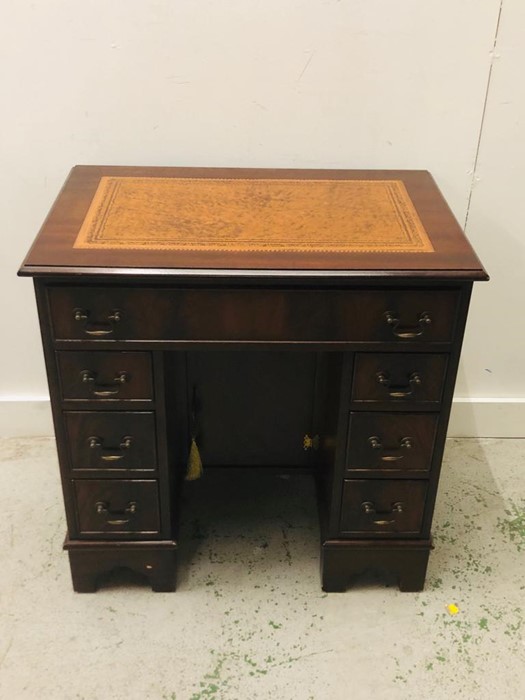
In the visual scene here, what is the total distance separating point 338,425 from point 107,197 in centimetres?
67

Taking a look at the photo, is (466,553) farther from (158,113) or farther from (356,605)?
(158,113)

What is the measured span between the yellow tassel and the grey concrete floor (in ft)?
0.29

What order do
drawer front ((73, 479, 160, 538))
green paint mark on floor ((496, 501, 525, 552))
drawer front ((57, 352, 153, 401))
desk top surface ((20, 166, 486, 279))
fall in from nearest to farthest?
desk top surface ((20, 166, 486, 279)) → drawer front ((57, 352, 153, 401)) → drawer front ((73, 479, 160, 538)) → green paint mark on floor ((496, 501, 525, 552))

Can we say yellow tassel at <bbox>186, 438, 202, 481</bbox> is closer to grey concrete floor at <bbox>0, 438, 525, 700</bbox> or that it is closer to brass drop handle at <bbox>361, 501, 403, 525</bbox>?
grey concrete floor at <bbox>0, 438, 525, 700</bbox>

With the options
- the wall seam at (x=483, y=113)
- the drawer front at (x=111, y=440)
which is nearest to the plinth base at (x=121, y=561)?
the drawer front at (x=111, y=440)

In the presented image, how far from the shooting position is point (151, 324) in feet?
4.87

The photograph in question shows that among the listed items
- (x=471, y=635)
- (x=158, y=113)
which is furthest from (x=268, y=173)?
(x=471, y=635)

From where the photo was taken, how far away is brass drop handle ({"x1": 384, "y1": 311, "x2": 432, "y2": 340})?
1.48 metres

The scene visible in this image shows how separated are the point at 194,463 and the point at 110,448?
1.27 feet

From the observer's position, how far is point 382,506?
1724 millimetres

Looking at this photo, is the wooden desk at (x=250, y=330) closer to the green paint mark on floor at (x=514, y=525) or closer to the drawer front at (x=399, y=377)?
the drawer front at (x=399, y=377)

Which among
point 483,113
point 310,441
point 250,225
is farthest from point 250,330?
point 483,113

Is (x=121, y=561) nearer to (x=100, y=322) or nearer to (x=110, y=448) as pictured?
(x=110, y=448)

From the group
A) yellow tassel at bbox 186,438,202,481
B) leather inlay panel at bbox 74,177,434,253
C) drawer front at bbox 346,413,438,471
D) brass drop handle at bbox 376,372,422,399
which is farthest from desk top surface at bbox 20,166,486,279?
yellow tassel at bbox 186,438,202,481
